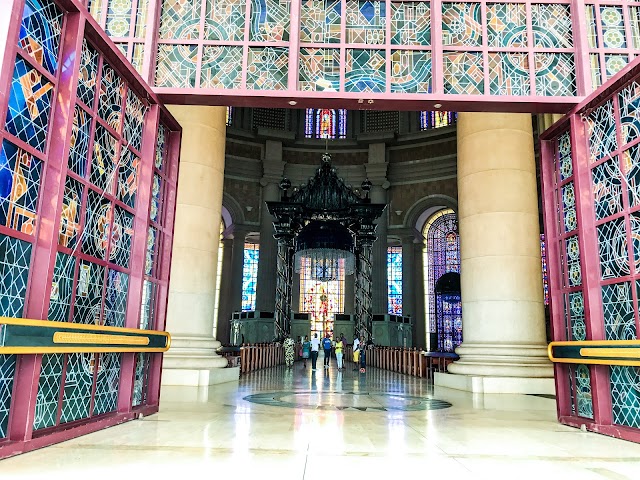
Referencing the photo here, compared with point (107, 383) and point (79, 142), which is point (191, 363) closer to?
point (107, 383)

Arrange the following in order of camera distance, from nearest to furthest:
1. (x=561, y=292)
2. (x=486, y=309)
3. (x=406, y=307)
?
(x=561, y=292) < (x=486, y=309) < (x=406, y=307)

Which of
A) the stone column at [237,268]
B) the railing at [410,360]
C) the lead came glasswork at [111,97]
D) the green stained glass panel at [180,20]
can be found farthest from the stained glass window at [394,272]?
the lead came glasswork at [111,97]

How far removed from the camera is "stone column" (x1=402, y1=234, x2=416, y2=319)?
2839cm

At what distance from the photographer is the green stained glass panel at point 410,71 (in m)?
6.91

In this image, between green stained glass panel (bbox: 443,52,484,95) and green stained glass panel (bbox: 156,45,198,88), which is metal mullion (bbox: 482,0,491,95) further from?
green stained glass panel (bbox: 156,45,198,88)

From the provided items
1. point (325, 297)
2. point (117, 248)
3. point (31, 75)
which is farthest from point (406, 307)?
point (31, 75)

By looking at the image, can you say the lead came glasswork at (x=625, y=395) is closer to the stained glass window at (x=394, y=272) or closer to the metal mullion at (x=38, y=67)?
the metal mullion at (x=38, y=67)

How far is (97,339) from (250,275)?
88.9 ft

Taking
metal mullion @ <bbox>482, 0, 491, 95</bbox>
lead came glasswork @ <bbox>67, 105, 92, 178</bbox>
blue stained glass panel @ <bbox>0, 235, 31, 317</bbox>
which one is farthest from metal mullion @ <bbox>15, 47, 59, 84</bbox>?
metal mullion @ <bbox>482, 0, 491, 95</bbox>

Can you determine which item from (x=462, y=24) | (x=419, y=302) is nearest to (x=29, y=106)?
(x=462, y=24)

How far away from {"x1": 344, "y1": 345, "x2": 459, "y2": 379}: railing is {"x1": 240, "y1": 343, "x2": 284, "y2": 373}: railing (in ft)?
13.2

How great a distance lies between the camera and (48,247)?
4684 mm

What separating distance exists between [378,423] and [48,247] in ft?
14.3

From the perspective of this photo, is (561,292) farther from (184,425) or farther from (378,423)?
(184,425)
